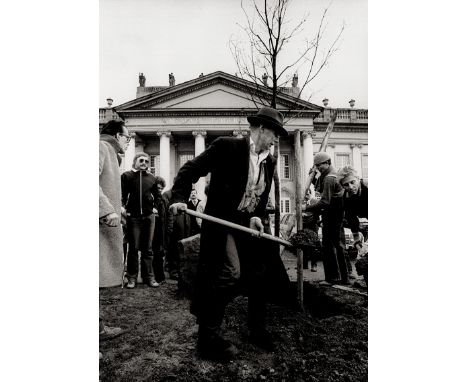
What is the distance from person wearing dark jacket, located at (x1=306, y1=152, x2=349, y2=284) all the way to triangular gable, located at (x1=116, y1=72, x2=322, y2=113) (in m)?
0.88

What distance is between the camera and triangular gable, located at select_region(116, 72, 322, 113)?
2821 millimetres

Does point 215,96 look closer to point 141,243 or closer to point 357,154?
point 357,154

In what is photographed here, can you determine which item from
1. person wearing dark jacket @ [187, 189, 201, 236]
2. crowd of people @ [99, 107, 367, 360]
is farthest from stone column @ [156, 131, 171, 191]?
crowd of people @ [99, 107, 367, 360]

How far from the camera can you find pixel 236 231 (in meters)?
2.31

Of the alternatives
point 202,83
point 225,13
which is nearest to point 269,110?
point 202,83

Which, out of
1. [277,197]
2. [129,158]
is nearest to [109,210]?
[277,197]

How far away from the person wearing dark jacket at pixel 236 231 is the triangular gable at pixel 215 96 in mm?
598

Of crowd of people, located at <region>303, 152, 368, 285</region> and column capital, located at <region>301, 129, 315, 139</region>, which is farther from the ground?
column capital, located at <region>301, 129, 315, 139</region>

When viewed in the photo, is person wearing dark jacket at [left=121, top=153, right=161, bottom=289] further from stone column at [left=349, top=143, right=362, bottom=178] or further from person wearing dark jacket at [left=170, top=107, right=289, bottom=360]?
stone column at [left=349, top=143, right=362, bottom=178]

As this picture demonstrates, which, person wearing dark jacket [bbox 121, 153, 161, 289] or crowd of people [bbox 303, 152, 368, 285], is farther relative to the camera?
person wearing dark jacket [bbox 121, 153, 161, 289]
